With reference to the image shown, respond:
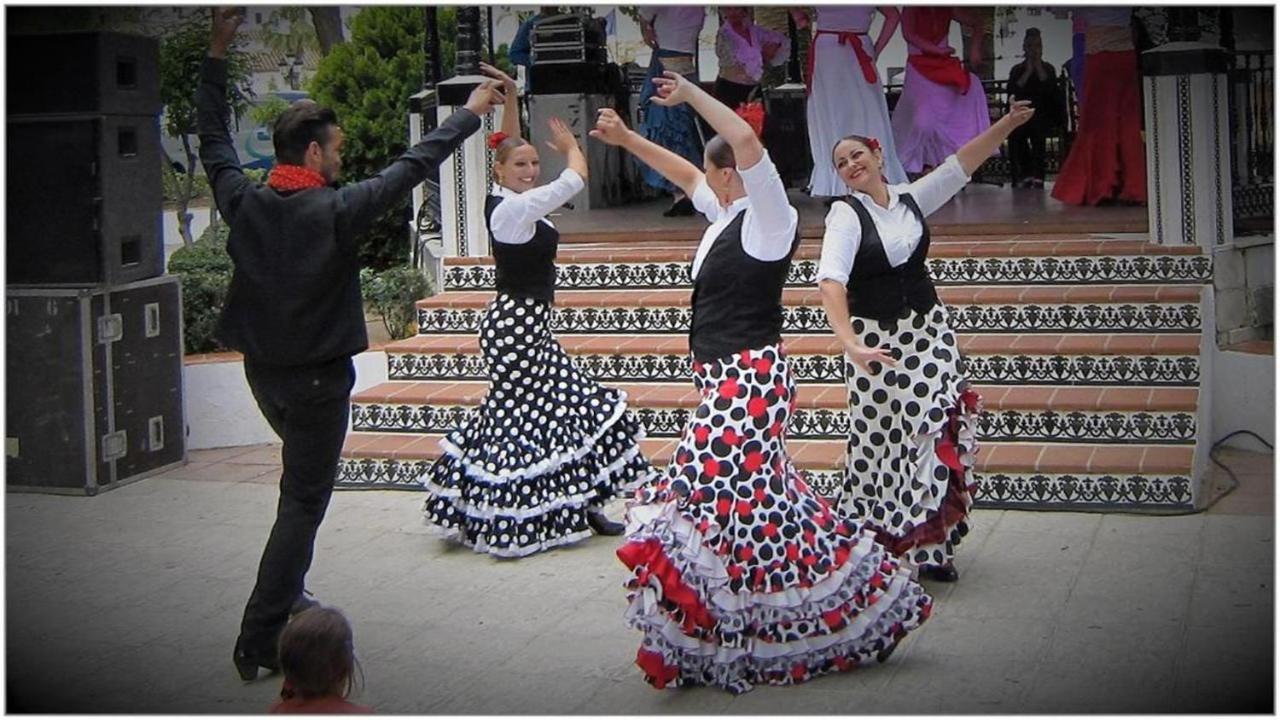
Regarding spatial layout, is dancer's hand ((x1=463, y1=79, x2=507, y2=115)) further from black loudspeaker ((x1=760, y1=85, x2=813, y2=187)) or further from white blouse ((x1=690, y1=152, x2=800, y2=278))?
black loudspeaker ((x1=760, y1=85, x2=813, y2=187))

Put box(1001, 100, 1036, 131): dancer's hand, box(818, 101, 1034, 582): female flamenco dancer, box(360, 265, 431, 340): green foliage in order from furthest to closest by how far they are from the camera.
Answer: box(360, 265, 431, 340): green foliage → box(1001, 100, 1036, 131): dancer's hand → box(818, 101, 1034, 582): female flamenco dancer

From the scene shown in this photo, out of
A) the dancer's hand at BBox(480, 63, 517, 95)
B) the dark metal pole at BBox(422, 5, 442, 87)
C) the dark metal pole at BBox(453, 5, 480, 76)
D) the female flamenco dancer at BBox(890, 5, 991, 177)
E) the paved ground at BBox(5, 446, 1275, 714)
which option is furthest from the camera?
the dark metal pole at BBox(422, 5, 442, 87)

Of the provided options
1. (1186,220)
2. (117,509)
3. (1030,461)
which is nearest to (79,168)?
(117,509)

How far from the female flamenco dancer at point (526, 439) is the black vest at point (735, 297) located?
188 centimetres

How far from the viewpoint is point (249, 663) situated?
5164 millimetres

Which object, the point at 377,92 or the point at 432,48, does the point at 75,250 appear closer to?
the point at 432,48

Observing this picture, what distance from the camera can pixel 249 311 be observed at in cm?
501

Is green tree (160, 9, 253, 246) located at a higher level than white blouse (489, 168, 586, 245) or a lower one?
higher

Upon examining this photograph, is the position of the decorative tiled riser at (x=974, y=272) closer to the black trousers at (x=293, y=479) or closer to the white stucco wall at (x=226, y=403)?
the white stucco wall at (x=226, y=403)

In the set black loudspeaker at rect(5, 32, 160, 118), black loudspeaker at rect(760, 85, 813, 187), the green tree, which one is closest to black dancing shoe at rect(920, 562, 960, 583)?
black loudspeaker at rect(5, 32, 160, 118)

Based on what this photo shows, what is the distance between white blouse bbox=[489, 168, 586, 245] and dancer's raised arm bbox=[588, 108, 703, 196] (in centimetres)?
98

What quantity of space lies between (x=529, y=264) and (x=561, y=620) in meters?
1.66

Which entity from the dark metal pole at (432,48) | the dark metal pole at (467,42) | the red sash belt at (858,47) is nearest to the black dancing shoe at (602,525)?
the dark metal pole at (467,42)

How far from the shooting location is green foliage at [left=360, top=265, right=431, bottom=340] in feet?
34.4
